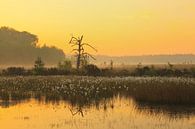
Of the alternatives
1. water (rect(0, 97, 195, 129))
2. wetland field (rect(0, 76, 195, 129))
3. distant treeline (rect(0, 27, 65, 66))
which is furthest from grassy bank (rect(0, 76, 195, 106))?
distant treeline (rect(0, 27, 65, 66))

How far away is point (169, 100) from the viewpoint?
26.8 m

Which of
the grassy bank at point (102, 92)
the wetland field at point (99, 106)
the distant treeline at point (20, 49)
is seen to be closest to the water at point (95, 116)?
the wetland field at point (99, 106)

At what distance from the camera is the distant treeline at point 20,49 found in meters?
186

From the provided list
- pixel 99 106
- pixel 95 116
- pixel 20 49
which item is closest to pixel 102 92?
pixel 99 106

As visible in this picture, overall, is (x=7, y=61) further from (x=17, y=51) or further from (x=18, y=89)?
(x=18, y=89)

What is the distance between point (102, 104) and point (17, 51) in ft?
553

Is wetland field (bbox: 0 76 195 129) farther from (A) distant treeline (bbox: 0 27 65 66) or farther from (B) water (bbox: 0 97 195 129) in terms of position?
(A) distant treeline (bbox: 0 27 65 66)

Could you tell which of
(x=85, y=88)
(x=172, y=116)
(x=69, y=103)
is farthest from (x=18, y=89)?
(x=172, y=116)

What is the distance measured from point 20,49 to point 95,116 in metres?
171

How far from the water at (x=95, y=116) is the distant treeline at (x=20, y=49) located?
158932mm

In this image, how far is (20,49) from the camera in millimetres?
190375

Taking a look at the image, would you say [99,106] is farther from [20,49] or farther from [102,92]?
[20,49]

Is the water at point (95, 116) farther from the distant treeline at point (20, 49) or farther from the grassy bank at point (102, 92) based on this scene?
the distant treeline at point (20, 49)

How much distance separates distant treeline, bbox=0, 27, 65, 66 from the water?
521ft
